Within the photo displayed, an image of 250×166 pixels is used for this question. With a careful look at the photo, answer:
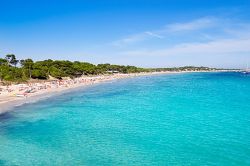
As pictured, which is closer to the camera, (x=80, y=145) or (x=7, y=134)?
(x=80, y=145)

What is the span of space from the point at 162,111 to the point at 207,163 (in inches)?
770

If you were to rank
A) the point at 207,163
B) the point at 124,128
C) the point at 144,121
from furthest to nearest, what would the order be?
1. the point at 144,121
2. the point at 124,128
3. the point at 207,163

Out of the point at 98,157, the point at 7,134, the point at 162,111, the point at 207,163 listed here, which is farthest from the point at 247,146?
the point at 7,134

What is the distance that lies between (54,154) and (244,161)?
12538mm

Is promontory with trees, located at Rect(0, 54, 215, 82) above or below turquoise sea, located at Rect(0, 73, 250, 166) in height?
above

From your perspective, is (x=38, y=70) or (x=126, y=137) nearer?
(x=126, y=137)

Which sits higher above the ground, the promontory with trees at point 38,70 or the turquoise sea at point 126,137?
the promontory with trees at point 38,70

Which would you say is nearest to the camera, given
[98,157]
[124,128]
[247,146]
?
[98,157]

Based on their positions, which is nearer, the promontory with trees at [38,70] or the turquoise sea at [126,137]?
the turquoise sea at [126,137]

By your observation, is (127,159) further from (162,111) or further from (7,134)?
(162,111)

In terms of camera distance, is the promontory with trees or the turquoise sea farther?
the promontory with trees

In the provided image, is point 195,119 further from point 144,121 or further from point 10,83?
point 10,83

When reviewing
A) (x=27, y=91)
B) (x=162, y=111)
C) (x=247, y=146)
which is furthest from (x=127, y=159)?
(x=27, y=91)

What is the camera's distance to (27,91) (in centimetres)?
5553
